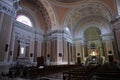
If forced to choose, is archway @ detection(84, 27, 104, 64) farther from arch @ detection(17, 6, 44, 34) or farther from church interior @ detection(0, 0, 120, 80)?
arch @ detection(17, 6, 44, 34)

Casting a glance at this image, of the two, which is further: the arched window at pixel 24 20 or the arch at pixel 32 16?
the arch at pixel 32 16

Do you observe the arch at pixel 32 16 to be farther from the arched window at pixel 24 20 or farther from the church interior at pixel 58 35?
the arched window at pixel 24 20

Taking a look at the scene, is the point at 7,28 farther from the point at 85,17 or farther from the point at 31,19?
the point at 85,17

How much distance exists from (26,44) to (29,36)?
4.17ft

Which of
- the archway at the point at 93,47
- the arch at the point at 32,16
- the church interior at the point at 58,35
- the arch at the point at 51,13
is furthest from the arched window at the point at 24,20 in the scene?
the archway at the point at 93,47

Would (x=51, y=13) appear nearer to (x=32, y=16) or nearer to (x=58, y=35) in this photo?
(x=32, y=16)

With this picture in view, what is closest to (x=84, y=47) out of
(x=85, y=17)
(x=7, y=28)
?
(x=85, y=17)

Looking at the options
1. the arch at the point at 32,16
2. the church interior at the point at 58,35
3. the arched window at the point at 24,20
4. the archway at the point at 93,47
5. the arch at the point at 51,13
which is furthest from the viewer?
the archway at the point at 93,47

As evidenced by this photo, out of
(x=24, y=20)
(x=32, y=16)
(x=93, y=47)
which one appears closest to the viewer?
(x=24, y=20)

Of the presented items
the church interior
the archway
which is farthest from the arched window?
the archway

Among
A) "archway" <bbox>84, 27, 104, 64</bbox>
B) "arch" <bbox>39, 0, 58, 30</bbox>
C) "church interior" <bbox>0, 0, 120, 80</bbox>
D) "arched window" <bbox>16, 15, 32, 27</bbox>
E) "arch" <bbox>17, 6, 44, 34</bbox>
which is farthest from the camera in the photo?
"archway" <bbox>84, 27, 104, 64</bbox>

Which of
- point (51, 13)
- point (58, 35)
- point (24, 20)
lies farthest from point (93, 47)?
point (24, 20)

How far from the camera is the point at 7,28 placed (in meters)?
6.35

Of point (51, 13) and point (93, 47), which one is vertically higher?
point (51, 13)
